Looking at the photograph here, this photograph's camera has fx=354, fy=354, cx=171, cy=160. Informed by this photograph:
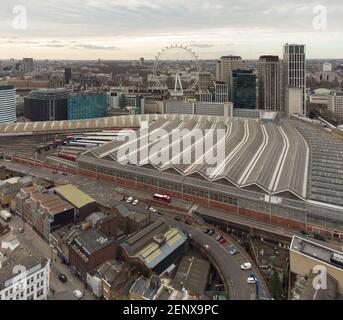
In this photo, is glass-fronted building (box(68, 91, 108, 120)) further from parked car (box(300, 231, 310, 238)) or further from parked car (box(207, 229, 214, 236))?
parked car (box(300, 231, 310, 238))

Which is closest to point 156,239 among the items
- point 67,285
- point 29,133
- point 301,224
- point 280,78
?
point 67,285

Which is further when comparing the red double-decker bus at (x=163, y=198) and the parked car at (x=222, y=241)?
the red double-decker bus at (x=163, y=198)

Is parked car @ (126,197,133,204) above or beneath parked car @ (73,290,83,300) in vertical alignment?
above

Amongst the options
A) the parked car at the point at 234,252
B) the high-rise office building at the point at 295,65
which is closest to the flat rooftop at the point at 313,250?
the parked car at the point at 234,252

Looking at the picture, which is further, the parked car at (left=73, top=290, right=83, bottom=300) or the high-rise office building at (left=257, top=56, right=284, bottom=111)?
the high-rise office building at (left=257, top=56, right=284, bottom=111)

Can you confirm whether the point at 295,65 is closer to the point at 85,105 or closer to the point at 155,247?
the point at 85,105

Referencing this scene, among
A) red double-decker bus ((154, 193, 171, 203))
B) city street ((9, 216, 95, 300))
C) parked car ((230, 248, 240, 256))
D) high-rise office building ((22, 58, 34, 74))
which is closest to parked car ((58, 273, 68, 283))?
city street ((9, 216, 95, 300))

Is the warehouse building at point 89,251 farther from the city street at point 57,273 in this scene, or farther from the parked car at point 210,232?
the parked car at point 210,232
